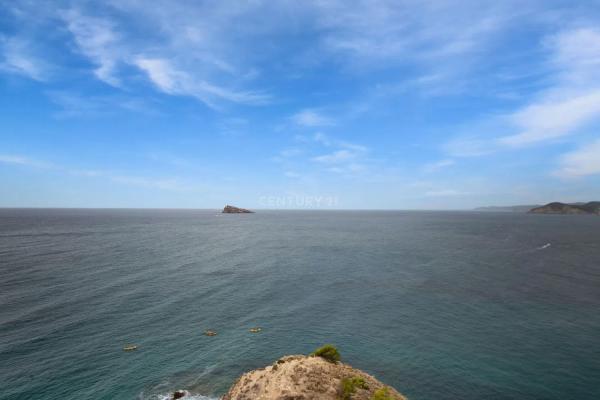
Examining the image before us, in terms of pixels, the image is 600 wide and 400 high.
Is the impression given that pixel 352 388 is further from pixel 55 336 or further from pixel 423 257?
pixel 423 257

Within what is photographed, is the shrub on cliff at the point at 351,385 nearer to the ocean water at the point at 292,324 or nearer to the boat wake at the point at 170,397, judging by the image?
the ocean water at the point at 292,324

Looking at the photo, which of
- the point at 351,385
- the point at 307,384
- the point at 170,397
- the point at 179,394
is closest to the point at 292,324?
the point at 179,394

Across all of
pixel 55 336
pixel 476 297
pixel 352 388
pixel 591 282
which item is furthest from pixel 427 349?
pixel 591 282

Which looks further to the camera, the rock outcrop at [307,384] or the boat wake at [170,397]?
the boat wake at [170,397]

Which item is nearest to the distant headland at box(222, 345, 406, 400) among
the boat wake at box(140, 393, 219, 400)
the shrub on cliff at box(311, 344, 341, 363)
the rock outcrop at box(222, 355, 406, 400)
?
the rock outcrop at box(222, 355, 406, 400)

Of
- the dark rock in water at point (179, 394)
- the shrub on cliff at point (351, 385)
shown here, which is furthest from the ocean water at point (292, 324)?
the shrub on cliff at point (351, 385)

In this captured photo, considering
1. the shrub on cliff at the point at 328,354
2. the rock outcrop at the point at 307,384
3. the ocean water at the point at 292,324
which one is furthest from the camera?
the ocean water at the point at 292,324

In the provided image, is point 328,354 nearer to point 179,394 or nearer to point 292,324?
point 179,394
